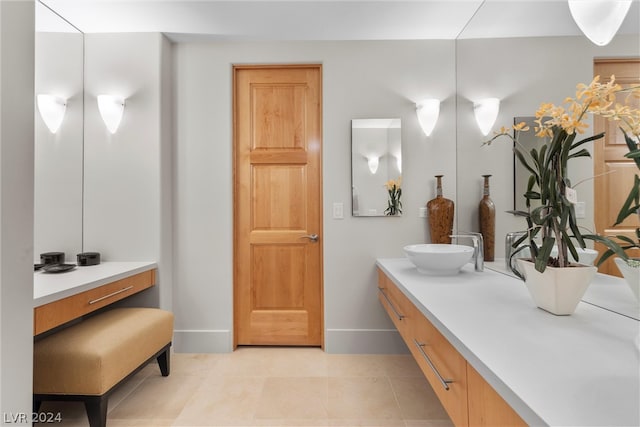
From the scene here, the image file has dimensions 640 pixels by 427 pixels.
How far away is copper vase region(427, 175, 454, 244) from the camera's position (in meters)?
2.45

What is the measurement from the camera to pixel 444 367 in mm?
1122

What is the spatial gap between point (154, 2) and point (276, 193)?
1.52 m

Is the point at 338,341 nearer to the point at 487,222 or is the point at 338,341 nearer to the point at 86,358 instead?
the point at 487,222

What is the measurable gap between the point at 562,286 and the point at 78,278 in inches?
94.6

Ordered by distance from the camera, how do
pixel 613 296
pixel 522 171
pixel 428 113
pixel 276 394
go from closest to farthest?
pixel 613 296 → pixel 522 171 → pixel 276 394 → pixel 428 113

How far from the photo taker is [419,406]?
73.5 inches

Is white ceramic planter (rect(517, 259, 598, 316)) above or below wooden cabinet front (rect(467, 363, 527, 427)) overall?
above

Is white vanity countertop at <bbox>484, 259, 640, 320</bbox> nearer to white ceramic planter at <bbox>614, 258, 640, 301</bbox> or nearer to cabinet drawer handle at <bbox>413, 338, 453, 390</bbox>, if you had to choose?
white ceramic planter at <bbox>614, 258, 640, 301</bbox>

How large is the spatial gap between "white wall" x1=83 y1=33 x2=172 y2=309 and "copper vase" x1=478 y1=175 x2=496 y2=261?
233 centimetres

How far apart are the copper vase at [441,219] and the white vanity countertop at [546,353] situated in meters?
1.00

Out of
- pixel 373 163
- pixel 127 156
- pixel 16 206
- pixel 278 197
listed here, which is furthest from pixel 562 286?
pixel 127 156

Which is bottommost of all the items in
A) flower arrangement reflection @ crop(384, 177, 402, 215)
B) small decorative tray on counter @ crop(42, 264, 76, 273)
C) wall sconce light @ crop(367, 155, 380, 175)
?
small decorative tray on counter @ crop(42, 264, 76, 273)

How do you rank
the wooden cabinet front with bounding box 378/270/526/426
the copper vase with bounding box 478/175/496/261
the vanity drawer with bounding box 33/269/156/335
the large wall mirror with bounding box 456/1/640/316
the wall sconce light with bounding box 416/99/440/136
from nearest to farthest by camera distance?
the wooden cabinet front with bounding box 378/270/526/426
the large wall mirror with bounding box 456/1/640/316
the vanity drawer with bounding box 33/269/156/335
the copper vase with bounding box 478/175/496/261
the wall sconce light with bounding box 416/99/440/136

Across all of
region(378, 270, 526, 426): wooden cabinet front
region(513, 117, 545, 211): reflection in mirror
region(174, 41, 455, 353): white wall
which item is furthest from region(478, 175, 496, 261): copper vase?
region(378, 270, 526, 426): wooden cabinet front
